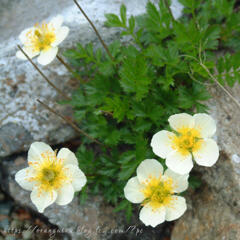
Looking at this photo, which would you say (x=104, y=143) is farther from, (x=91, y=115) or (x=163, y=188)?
(x=163, y=188)

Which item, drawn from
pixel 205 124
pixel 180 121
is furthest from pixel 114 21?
pixel 205 124

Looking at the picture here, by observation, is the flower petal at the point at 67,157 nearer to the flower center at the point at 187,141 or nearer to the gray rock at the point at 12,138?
the flower center at the point at 187,141

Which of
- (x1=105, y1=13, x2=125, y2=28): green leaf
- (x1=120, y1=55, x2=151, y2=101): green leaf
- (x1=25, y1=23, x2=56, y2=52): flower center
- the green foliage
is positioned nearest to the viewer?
(x1=120, y1=55, x2=151, y2=101): green leaf

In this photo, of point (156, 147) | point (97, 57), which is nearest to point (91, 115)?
point (97, 57)

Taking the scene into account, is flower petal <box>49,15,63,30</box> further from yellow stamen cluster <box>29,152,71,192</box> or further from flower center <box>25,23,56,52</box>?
yellow stamen cluster <box>29,152,71,192</box>

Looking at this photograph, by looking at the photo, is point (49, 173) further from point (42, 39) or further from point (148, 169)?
point (42, 39)

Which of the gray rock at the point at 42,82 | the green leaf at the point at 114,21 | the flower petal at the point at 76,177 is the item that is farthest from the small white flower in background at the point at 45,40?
the flower petal at the point at 76,177

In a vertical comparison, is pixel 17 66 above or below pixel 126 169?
above

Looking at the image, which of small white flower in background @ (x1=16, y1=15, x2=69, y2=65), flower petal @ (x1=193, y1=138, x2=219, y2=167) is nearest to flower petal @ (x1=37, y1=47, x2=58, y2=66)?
small white flower in background @ (x1=16, y1=15, x2=69, y2=65)

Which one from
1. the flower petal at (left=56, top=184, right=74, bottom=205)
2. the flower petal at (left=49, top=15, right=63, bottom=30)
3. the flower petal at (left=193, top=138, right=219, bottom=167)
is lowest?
the flower petal at (left=193, top=138, right=219, bottom=167)
